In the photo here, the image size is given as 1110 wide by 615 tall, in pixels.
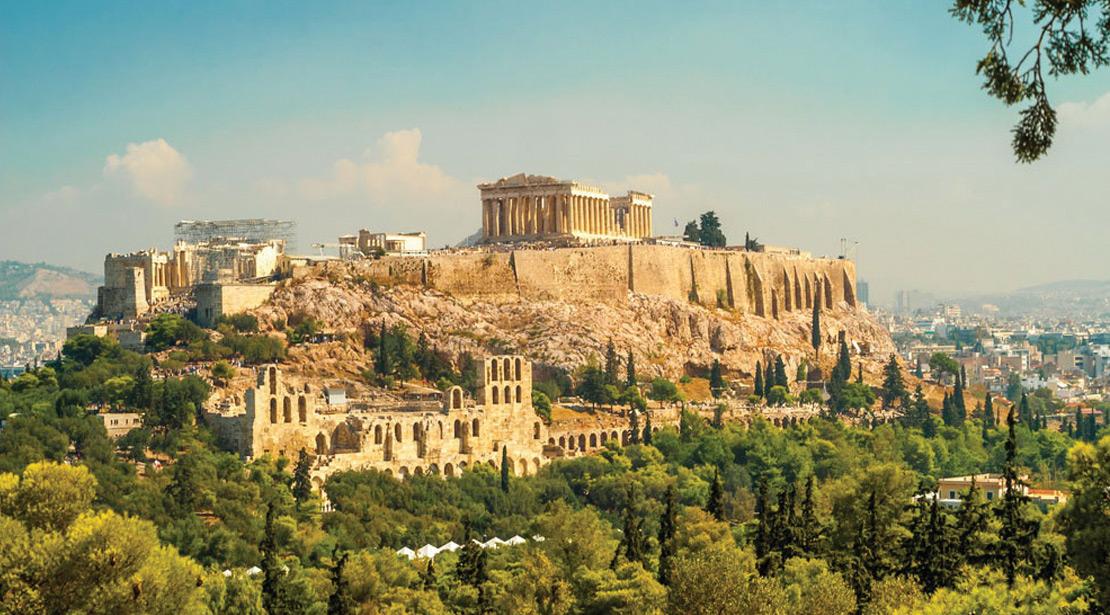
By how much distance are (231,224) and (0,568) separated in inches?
2964

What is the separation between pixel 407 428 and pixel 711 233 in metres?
52.3

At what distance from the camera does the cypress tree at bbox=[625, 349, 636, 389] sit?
104 m

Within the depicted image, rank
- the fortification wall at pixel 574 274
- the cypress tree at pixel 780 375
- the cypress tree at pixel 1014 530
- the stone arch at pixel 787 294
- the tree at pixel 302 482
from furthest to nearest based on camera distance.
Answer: the stone arch at pixel 787 294, the cypress tree at pixel 780 375, the fortification wall at pixel 574 274, the tree at pixel 302 482, the cypress tree at pixel 1014 530

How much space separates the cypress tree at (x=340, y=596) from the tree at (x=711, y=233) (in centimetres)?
7917

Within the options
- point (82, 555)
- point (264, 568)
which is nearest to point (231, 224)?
point (264, 568)

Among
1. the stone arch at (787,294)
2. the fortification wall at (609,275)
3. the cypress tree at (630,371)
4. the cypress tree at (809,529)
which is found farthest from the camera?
the stone arch at (787,294)

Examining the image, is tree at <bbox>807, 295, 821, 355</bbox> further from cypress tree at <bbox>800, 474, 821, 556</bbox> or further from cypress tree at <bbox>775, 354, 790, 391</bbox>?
cypress tree at <bbox>800, 474, 821, 556</bbox>

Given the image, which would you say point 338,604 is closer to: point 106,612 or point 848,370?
point 106,612

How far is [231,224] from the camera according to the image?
116 meters

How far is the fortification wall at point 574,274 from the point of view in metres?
112

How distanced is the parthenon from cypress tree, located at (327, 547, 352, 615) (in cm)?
6458

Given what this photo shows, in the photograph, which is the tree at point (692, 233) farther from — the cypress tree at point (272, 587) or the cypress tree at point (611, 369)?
the cypress tree at point (272, 587)

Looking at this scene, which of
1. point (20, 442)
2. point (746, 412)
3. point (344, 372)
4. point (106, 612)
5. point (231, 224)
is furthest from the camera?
point (231, 224)

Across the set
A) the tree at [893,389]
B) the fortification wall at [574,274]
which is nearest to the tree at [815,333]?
the tree at [893,389]
